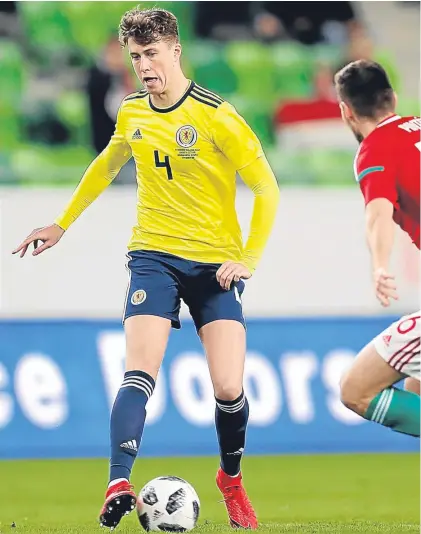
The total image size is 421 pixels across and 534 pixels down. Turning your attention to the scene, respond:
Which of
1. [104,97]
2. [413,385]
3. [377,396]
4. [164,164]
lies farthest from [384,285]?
[104,97]

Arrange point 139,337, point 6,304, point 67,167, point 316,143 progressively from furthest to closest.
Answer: point 316,143 < point 67,167 < point 6,304 < point 139,337

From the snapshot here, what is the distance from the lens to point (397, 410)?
5.04 meters

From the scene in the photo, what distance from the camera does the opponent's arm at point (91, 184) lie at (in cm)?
573

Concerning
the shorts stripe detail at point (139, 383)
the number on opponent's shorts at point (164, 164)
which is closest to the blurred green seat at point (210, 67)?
the number on opponent's shorts at point (164, 164)

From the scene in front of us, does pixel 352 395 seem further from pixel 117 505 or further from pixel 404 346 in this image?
pixel 117 505

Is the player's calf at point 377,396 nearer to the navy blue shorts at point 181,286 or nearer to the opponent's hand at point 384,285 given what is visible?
the opponent's hand at point 384,285

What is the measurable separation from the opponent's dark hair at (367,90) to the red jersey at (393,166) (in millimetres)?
149

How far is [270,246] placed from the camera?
1113cm

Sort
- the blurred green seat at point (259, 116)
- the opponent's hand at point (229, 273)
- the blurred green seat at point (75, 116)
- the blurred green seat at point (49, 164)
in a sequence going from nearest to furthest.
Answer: the opponent's hand at point (229, 273), the blurred green seat at point (49, 164), the blurred green seat at point (75, 116), the blurred green seat at point (259, 116)

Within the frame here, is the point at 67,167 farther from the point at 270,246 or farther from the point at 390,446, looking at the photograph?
the point at 390,446

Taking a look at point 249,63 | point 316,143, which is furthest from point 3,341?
point 249,63

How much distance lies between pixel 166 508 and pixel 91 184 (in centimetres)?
162

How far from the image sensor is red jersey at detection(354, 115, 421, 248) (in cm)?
484

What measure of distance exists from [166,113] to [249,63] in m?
8.43
